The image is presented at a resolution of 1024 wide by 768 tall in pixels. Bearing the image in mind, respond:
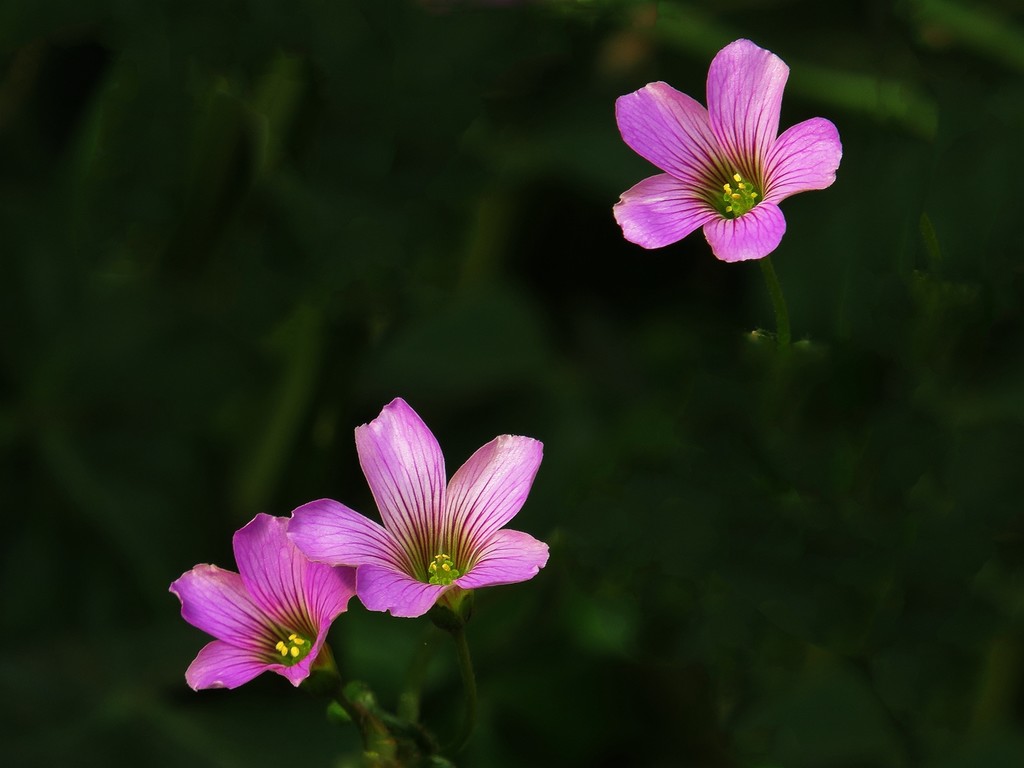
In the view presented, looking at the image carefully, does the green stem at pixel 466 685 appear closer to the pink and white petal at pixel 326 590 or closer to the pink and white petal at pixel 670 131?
the pink and white petal at pixel 326 590

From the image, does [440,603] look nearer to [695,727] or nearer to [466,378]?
[695,727]

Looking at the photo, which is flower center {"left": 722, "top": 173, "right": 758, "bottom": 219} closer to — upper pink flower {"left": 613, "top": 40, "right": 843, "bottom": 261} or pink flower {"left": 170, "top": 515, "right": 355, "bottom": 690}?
upper pink flower {"left": 613, "top": 40, "right": 843, "bottom": 261}

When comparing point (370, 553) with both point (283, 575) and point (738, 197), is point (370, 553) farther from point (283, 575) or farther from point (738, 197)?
point (738, 197)

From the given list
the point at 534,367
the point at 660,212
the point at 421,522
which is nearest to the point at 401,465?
the point at 421,522

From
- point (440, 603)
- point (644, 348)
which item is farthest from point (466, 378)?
point (440, 603)

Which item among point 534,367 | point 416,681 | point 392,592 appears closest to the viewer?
point 392,592

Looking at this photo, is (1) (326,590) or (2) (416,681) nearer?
(1) (326,590)

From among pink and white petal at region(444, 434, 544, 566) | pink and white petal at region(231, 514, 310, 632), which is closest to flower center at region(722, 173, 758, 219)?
pink and white petal at region(444, 434, 544, 566)
